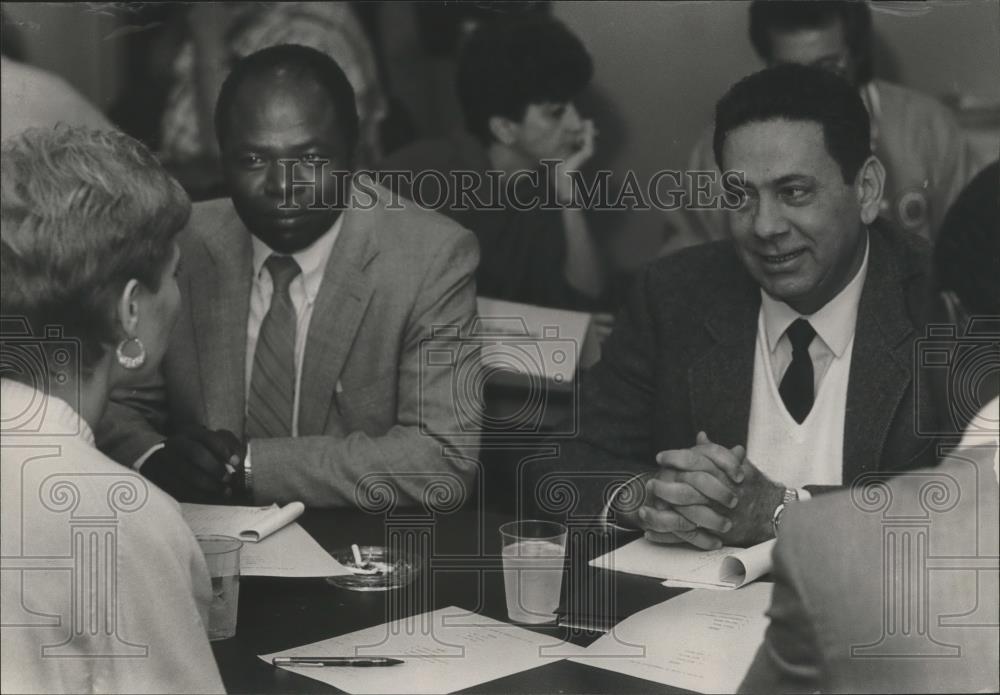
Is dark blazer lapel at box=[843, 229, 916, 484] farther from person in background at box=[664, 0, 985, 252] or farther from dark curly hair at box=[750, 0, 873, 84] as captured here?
dark curly hair at box=[750, 0, 873, 84]

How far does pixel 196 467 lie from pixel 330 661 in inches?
32.9

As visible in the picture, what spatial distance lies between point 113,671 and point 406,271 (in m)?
1.33

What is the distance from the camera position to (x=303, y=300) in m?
2.61


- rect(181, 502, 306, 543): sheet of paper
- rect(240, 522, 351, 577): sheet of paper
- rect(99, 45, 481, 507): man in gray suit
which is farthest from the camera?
rect(99, 45, 481, 507): man in gray suit

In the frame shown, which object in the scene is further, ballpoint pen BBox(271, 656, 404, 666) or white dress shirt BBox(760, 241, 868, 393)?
white dress shirt BBox(760, 241, 868, 393)

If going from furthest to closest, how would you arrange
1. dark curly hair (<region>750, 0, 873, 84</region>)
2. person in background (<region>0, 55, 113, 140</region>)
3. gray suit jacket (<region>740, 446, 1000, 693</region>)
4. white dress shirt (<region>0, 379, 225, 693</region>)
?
person in background (<region>0, 55, 113, 140</region>) < dark curly hair (<region>750, 0, 873, 84</region>) < white dress shirt (<region>0, 379, 225, 693</region>) < gray suit jacket (<region>740, 446, 1000, 693</region>)

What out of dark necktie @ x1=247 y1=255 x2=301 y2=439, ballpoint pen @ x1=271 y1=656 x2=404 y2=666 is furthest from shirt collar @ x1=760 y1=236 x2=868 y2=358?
ballpoint pen @ x1=271 y1=656 x2=404 y2=666

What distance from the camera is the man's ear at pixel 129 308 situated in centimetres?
157

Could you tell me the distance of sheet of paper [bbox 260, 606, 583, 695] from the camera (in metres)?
1.53

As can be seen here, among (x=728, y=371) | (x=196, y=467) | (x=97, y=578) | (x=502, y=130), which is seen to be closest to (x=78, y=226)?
(x=97, y=578)

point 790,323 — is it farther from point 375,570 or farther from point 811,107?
point 375,570

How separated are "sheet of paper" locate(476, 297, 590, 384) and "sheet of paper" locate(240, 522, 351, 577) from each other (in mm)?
1043

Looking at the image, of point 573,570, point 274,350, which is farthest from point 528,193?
point 573,570

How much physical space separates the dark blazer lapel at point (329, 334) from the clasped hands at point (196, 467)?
288 millimetres
